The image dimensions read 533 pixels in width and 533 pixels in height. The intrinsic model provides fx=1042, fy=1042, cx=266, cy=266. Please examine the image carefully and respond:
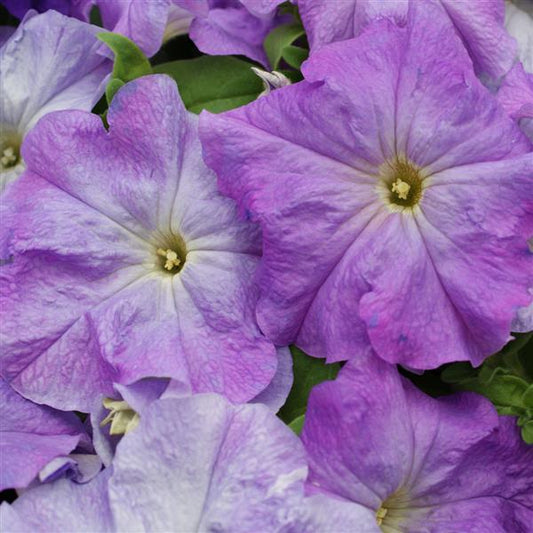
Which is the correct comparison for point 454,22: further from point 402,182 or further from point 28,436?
point 28,436

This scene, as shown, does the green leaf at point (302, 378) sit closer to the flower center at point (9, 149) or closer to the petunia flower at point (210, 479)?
the petunia flower at point (210, 479)

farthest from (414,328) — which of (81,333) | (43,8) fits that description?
(43,8)

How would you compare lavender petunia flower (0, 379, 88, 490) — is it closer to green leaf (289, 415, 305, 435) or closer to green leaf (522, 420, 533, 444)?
green leaf (289, 415, 305, 435)

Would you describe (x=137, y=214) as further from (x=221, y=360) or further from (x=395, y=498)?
(x=395, y=498)

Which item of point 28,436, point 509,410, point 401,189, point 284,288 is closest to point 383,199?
point 401,189

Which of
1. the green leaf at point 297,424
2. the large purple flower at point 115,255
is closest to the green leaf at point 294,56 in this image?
the large purple flower at point 115,255

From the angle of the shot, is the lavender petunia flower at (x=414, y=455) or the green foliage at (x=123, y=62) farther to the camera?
the green foliage at (x=123, y=62)
